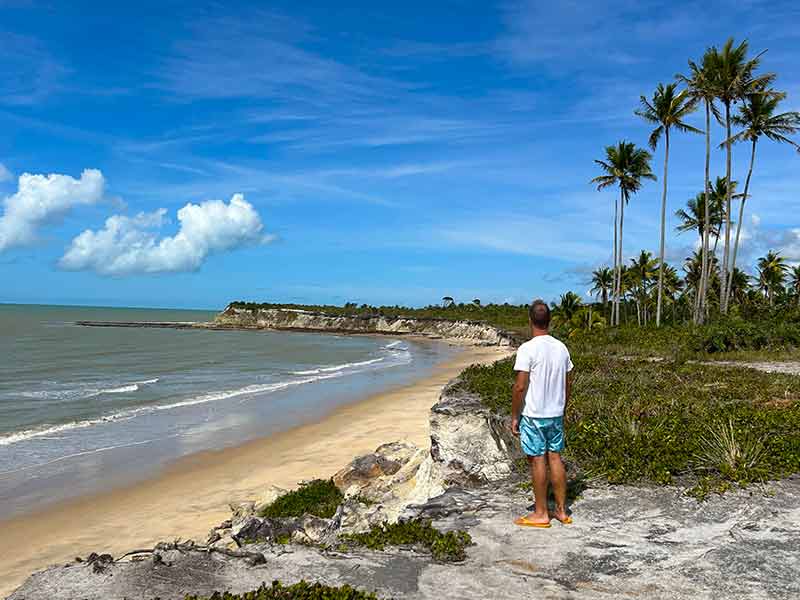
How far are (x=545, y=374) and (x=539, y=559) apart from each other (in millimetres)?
1586

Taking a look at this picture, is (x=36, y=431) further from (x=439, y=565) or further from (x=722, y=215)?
(x=722, y=215)

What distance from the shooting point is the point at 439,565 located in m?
4.73

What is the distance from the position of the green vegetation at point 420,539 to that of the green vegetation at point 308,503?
4.06 meters

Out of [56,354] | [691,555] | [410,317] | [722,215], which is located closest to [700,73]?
[722,215]

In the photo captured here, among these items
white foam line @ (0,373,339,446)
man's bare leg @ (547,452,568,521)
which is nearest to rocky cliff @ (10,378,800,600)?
man's bare leg @ (547,452,568,521)

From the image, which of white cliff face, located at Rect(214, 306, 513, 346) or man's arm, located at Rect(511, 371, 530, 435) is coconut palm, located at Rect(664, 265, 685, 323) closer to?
white cliff face, located at Rect(214, 306, 513, 346)

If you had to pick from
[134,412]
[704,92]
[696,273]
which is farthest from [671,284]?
[134,412]

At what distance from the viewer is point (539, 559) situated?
4836 mm

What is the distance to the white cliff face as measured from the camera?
77438 mm

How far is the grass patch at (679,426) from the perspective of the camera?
686cm

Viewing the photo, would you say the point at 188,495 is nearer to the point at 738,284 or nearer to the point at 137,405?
the point at 137,405

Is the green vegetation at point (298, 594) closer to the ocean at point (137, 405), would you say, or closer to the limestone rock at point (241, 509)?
the limestone rock at point (241, 509)

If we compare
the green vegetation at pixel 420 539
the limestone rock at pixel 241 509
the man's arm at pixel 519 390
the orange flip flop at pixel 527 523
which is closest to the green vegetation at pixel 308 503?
the limestone rock at pixel 241 509

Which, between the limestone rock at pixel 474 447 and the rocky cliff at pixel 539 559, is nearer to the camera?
the rocky cliff at pixel 539 559
